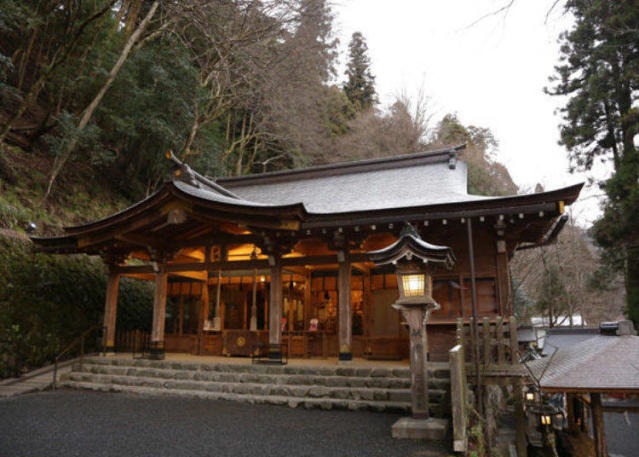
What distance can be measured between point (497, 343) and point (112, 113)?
1624 cm

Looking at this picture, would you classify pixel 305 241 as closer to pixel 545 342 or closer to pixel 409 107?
pixel 545 342

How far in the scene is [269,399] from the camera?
8.38 m

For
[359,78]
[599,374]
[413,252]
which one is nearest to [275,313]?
[413,252]

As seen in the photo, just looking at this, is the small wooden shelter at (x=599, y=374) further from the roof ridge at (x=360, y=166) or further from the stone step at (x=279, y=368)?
the roof ridge at (x=360, y=166)

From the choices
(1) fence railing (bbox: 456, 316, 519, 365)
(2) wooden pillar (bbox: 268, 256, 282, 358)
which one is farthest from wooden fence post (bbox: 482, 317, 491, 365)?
(2) wooden pillar (bbox: 268, 256, 282, 358)

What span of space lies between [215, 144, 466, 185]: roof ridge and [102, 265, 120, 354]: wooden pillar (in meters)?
6.86

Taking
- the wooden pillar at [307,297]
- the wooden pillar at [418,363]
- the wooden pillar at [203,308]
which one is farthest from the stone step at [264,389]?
the wooden pillar at [307,297]

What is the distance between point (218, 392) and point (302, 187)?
8561mm

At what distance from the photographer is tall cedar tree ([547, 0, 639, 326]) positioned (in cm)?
1588

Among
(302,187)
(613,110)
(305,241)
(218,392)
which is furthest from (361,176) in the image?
(613,110)

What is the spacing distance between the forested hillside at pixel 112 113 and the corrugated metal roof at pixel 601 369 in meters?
12.2

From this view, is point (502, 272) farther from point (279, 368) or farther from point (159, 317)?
point (159, 317)

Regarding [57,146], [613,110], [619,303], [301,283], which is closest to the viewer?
[301,283]

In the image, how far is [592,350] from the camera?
24.7ft
